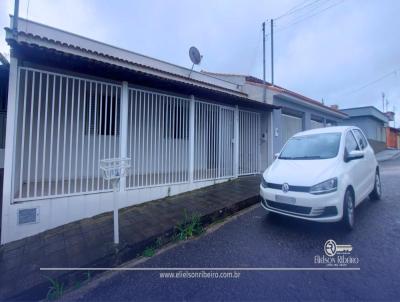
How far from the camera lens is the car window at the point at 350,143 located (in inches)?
171

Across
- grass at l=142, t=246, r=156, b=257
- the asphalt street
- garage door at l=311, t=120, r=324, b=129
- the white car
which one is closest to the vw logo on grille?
the white car

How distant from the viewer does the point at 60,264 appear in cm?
277

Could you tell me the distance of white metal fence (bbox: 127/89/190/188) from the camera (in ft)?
19.3

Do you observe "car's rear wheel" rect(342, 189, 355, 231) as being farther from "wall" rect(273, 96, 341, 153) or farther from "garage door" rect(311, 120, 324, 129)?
"garage door" rect(311, 120, 324, 129)

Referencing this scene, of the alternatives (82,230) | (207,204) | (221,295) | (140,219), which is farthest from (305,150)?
(82,230)

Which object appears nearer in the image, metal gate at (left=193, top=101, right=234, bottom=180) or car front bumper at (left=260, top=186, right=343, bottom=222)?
car front bumper at (left=260, top=186, right=343, bottom=222)

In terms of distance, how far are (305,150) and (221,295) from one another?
10.9 ft

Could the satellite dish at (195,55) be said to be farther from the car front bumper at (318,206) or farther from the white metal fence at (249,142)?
the car front bumper at (318,206)

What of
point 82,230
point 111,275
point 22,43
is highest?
point 22,43

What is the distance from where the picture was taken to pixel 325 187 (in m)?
3.42

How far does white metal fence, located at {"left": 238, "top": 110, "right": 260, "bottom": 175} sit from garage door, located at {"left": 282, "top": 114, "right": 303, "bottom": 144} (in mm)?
2147

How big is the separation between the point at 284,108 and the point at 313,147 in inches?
236

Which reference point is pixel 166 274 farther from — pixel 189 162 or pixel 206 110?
pixel 206 110

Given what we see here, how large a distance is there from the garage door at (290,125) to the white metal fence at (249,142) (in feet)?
7.05
